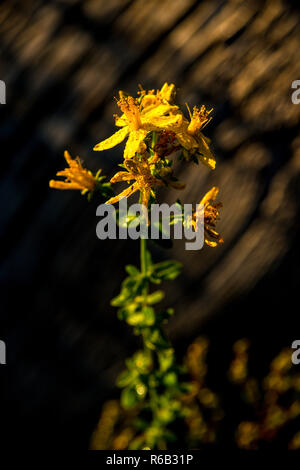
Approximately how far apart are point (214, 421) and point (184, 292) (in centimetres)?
62

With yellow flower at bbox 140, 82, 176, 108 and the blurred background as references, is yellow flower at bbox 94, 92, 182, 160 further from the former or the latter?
the blurred background

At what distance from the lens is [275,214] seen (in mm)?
1217

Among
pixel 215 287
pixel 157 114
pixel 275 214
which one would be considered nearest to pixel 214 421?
pixel 215 287

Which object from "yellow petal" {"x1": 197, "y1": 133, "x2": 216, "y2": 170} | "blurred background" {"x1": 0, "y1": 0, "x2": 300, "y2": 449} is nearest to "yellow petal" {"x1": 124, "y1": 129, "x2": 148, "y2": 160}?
"yellow petal" {"x1": 197, "y1": 133, "x2": 216, "y2": 170}

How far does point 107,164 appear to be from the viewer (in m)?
1.12

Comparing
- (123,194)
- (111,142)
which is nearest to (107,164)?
(111,142)

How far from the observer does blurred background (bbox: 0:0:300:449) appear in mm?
1107

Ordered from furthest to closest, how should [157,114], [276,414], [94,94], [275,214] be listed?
[276,414] < [275,214] < [94,94] < [157,114]

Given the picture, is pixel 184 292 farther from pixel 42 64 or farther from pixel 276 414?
pixel 42 64

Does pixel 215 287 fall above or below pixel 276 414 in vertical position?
above

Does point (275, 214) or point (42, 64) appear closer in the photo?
point (42, 64)

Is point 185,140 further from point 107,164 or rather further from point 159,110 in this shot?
point 107,164

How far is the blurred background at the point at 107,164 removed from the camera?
1107 millimetres

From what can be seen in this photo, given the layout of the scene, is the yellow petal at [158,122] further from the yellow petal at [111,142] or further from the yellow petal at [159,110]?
the yellow petal at [111,142]
